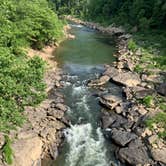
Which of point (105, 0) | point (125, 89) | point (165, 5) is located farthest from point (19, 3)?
point (105, 0)

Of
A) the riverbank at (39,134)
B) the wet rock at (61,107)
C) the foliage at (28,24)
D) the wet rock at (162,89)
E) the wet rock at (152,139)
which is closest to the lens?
the riverbank at (39,134)

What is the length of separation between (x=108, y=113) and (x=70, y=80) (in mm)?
9870

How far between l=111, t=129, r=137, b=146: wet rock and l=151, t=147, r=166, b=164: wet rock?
2140 millimetres

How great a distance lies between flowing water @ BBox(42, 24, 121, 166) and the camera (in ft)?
81.0

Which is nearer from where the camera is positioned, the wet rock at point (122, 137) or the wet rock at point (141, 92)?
the wet rock at point (122, 137)

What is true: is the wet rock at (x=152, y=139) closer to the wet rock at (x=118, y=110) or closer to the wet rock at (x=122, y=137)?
the wet rock at (x=122, y=137)

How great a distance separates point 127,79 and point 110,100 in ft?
21.1

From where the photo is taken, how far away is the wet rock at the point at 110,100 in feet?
105

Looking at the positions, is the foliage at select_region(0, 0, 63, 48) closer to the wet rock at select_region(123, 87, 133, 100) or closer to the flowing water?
the flowing water

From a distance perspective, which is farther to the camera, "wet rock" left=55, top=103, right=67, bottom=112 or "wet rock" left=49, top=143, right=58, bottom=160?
"wet rock" left=55, top=103, right=67, bottom=112

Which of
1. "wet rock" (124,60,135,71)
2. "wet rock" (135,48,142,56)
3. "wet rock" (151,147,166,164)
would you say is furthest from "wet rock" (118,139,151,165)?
"wet rock" (135,48,142,56)

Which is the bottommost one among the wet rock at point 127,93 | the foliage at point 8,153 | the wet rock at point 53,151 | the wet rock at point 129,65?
the wet rock at point 129,65

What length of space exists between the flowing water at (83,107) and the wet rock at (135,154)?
0.84m

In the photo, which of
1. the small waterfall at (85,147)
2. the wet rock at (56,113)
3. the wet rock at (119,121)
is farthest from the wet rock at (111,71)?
the small waterfall at (85,147)
